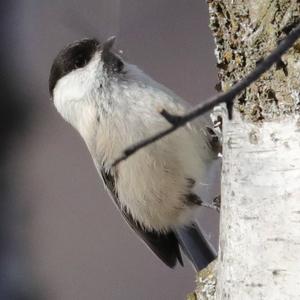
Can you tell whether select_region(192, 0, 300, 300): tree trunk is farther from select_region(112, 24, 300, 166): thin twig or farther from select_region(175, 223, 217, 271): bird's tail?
select_region(175, 223, 217, 271): bird's tail

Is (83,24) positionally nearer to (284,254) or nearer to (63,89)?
(63,89)

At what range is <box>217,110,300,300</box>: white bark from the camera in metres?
0.99

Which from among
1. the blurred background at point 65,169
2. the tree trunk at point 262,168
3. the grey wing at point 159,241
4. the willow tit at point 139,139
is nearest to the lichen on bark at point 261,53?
the tree trunk at point 262,168

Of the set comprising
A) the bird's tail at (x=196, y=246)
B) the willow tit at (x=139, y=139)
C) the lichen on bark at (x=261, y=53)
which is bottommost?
the bird's tail at (x=196, y=246)

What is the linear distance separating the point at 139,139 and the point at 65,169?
1.28 metres

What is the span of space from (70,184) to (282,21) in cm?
196

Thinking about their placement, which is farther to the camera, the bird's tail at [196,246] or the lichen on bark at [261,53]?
the bird's tail at [196,246]

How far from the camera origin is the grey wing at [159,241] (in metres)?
1.98

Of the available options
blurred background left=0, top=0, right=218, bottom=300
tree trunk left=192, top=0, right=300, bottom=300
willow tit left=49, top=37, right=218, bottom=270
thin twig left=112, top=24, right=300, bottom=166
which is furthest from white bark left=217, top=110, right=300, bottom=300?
blurred background left=0, top=0, right=218, bottom=300

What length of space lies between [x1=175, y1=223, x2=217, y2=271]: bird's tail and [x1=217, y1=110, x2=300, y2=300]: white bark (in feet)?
2.84

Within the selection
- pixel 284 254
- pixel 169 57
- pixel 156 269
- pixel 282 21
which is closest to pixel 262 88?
pixel 282 21

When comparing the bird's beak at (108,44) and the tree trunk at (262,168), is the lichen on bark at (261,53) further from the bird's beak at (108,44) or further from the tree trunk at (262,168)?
the bird's beak at (108,44)

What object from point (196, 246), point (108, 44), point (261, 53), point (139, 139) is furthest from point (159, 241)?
point (261, 53)

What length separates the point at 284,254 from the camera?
1.00m
